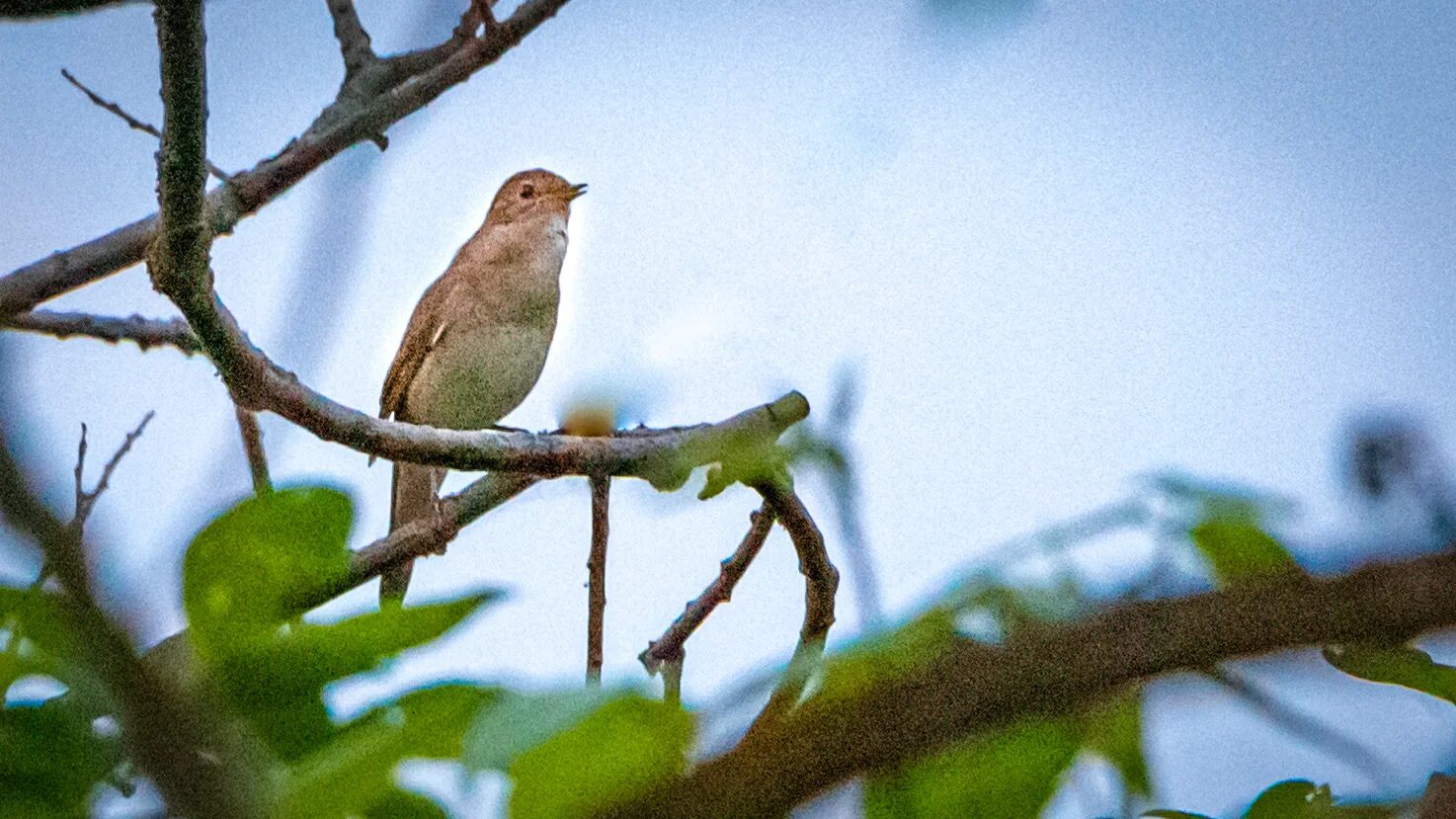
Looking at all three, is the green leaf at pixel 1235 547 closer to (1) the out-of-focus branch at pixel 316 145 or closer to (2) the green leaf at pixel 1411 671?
(2) the green leaf at pixel 1411 671

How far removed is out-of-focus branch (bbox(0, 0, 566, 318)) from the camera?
433cm

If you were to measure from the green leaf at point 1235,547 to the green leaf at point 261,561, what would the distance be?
0.63 meters

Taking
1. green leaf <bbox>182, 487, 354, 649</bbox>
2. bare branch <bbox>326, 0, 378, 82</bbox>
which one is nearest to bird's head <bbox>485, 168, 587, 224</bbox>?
bare branch <bbox>326, 0, 378, 82</bbox>

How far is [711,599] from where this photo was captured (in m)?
3.07

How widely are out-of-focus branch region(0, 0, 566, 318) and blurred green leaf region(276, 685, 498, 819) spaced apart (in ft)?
11.2

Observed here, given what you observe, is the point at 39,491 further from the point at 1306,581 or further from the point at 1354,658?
the point at 1354,658

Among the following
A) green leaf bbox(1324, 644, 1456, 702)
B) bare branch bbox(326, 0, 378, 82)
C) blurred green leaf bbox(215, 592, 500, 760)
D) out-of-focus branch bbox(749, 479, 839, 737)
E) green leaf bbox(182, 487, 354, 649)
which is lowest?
green leaf bbox(1324, 644, 1456, 702)

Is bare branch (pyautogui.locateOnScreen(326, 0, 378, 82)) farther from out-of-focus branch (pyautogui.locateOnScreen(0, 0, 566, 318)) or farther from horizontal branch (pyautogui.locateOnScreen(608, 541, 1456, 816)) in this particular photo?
horizontal branch (pyautogui.locateOnScreen(608, 541, 1456, 816))

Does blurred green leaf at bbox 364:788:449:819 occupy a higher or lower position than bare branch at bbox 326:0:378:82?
lower

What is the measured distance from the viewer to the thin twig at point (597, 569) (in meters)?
2.73

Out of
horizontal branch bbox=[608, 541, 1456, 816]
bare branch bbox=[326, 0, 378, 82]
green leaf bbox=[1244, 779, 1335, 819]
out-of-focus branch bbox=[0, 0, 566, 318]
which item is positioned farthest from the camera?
bare branch bbox=[326, 0, 378, 82]

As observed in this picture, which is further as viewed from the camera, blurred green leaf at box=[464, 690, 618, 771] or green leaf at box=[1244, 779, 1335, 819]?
green leaf at box=[1244, 779, 1335, 819]

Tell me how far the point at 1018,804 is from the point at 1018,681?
9.5 inches

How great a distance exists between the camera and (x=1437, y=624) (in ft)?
2.26
